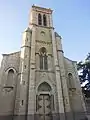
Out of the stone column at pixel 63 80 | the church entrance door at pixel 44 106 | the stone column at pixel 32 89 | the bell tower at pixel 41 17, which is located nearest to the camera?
the stone column at pixel 32 89

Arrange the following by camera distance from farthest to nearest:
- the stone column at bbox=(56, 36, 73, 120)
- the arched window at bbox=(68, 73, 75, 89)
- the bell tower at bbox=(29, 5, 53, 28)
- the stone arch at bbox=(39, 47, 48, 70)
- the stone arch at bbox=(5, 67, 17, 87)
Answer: the bell tower at bbox=(29, 5, 53, 28) → the arched window at bbox=(68, 73, 75, 89) → the stone arch at bbox=(39, 47, 48, 70) → the stone arch at bbox=(5, 67, 17, 87) → the stone column at bbox=(56, 36, 73, 120)

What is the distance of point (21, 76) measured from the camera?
54.9ft

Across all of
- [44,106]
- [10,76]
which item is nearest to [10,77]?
[10,76]

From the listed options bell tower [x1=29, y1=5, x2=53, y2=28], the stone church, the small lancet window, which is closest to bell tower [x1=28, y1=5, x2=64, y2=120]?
the stone church

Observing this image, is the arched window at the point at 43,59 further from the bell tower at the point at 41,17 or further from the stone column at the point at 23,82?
the bell tower at the point at 41,17

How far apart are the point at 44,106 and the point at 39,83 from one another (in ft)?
9.69

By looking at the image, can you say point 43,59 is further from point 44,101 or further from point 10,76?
point 44,101

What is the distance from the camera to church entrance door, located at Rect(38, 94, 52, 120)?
1540cm

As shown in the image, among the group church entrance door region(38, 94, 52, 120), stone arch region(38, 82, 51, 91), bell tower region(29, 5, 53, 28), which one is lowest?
church entrance door region(38, 94, 52, 120)

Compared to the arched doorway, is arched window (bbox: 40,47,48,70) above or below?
above

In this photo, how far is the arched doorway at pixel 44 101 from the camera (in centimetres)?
1548

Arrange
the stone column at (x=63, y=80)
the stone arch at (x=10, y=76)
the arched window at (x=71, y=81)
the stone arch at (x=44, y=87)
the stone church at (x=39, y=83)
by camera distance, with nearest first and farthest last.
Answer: the stone church at (x=39, y=83), the stone column at (x=63, y=80), the stone arch at (x=10, y=76), the stone arch at (x=44, y=87), the arched window at (x=71, y=81)

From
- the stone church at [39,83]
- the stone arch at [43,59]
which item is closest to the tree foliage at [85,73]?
the stone church at [39,83]

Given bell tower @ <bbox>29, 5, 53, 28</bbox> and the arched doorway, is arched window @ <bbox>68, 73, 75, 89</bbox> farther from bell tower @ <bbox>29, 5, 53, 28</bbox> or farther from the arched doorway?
bell tower @ <bbox>29, 5, 53, 28</bbox>
